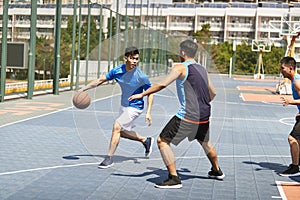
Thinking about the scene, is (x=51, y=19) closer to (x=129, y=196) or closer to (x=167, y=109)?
(x=167, y=109)

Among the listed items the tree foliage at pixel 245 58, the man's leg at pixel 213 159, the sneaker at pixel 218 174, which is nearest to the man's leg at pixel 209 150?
the man's leg at pixel 213 159

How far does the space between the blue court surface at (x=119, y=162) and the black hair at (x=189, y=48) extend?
1629 millimetres

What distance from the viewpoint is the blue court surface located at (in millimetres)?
6645

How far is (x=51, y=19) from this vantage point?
2081 cm

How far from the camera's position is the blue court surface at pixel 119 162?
21.8 ft

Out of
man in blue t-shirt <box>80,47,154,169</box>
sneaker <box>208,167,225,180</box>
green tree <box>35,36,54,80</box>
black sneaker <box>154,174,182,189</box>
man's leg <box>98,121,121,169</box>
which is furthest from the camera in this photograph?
green tree <box>35,36,54,80</box>

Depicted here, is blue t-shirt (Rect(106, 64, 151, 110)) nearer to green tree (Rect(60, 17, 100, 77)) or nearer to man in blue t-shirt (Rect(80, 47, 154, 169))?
man in blue t-shirt (Rect(80, 47, 154, 169))

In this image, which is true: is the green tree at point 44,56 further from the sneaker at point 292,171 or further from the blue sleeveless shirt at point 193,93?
the blue sleeveless shirt at point 193,93

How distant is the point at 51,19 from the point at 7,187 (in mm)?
15010

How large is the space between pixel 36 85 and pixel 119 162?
12.5 metres

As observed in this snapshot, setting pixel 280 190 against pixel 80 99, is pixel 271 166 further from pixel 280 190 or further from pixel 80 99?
pixel 80 99

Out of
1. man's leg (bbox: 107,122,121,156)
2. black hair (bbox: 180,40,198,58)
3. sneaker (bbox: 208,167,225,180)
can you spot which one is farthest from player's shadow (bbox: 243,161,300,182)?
black hair (bbox: 180,40,198,58)

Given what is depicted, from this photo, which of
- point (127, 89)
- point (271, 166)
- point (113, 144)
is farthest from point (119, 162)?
point (271, 166)

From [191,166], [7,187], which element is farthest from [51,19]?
[7,187]
